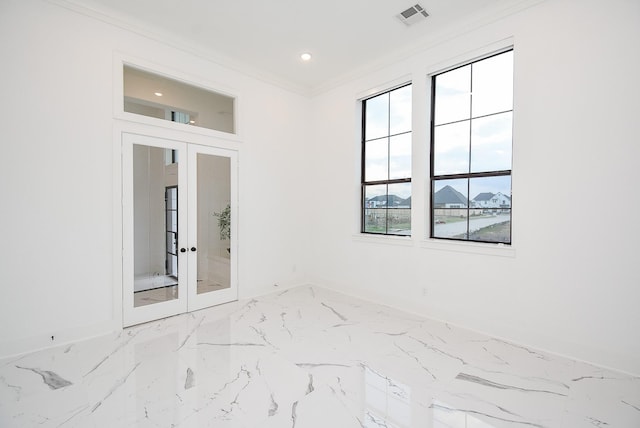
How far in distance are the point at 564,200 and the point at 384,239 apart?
2.05 meters

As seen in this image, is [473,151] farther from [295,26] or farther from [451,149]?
[295,26]

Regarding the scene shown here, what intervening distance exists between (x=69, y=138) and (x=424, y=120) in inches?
153

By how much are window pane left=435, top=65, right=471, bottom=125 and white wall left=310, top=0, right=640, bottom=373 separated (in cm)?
17

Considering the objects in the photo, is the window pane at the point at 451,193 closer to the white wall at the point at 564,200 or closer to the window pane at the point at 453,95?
the white wall at the point at 564,200

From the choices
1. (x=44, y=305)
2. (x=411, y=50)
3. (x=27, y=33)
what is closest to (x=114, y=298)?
(x=44, y=305)

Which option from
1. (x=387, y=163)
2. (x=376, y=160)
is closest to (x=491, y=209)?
(x=387, y=163)

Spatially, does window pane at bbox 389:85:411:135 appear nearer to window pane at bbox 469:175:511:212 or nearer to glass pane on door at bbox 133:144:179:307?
window pane at bbox 469:175:511:212

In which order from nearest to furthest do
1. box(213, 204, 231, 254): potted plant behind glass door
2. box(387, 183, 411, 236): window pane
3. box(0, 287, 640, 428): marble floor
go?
box(0, 287, 640, 428): marble floor
box(387, 183, 411, 236): window pane
box(213, 204, 231, 254): potted plant behind glass door

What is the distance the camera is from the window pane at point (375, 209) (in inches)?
178

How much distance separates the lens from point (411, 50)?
3949mm

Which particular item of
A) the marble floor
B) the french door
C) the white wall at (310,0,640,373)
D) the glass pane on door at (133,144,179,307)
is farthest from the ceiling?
the marble floor

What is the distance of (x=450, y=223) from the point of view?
12.3 feet

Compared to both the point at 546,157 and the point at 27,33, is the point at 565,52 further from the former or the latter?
the point at 27,33

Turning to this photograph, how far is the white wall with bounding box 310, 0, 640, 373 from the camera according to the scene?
100 inches
